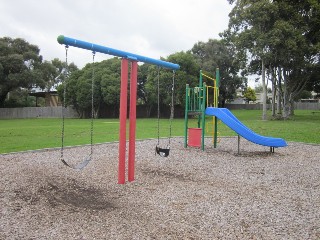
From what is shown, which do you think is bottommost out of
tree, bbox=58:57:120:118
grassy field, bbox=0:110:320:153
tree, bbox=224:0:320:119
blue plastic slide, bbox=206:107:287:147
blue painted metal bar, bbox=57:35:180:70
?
grassy field, bbox=0:110:320:153

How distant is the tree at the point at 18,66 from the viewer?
40.8 m

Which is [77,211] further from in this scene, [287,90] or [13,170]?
[287,90]

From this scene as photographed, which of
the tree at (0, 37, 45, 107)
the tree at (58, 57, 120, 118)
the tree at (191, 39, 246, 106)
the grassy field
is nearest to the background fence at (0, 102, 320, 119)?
the tree at (58, 57, 120, 118)

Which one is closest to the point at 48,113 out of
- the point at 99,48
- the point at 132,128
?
the point at 132,128

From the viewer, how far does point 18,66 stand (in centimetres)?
4159

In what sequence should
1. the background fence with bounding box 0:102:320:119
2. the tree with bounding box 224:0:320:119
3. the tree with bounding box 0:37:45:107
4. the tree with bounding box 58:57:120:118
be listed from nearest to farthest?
the tree with bounding box 224:0:320:119
the tree with bounding box 58:57:120:118
the background fence with bounding box 0:102:320:119
the tree with bounding box 0:37:45:107

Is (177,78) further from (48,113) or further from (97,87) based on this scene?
(48,113)

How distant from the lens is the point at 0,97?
148ft

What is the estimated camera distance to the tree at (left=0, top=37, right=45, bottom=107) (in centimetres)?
4075

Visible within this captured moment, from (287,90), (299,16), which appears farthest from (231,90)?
(299,16)

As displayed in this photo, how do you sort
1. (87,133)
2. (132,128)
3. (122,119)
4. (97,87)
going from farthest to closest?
1. (97,87)
2. (87,133)
3. (132,128)
4. (122,119)

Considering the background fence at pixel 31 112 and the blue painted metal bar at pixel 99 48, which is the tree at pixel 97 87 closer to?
the background fence at pixel 31 112

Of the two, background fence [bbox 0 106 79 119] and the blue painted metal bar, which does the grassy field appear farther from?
background fence [bbox 0 106 79 119]

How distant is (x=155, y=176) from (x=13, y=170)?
3076 mm
